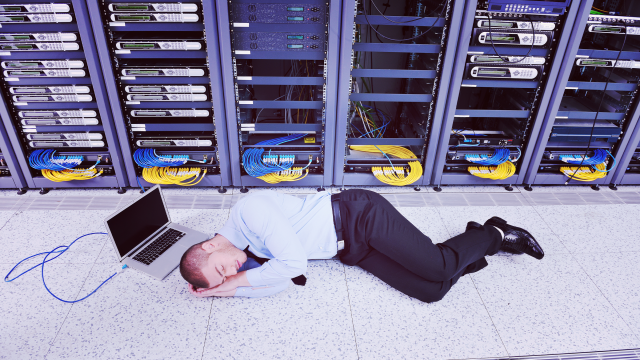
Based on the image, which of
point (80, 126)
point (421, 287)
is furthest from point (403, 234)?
point (80, 126)

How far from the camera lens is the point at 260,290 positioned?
6.28 ft

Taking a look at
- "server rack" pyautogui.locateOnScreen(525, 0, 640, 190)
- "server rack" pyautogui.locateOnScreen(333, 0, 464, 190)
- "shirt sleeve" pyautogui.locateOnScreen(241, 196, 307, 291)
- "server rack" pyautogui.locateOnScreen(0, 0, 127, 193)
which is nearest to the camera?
"shirt sleeve" pyautogui.locateOnScreen(241, 196, 307, 291)

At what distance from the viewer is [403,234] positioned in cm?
Result: 187

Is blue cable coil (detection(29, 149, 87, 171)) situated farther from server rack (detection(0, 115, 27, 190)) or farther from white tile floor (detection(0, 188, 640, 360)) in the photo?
white tile floor (detection(0, 188, 640, 360))

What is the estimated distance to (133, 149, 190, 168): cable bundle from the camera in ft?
8.93

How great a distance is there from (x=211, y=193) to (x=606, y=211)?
2996 mm

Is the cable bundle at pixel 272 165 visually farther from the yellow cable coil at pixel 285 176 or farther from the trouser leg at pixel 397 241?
the trouser leg at pixel 397 241

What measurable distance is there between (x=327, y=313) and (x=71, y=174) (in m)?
2.18

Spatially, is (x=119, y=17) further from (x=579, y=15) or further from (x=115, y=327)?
(x=579, y=15)

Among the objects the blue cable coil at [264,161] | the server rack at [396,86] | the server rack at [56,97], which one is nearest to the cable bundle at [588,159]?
the server rack at [396,86]

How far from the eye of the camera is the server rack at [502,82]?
2398 mm

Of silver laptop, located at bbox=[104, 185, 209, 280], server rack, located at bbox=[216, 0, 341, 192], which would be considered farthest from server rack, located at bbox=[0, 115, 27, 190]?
server rack, located at bbox=[216, 0, 341, 192]

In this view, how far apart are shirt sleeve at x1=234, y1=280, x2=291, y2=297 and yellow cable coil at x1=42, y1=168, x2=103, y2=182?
160 centimetres

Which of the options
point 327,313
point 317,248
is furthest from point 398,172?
point 327,313
